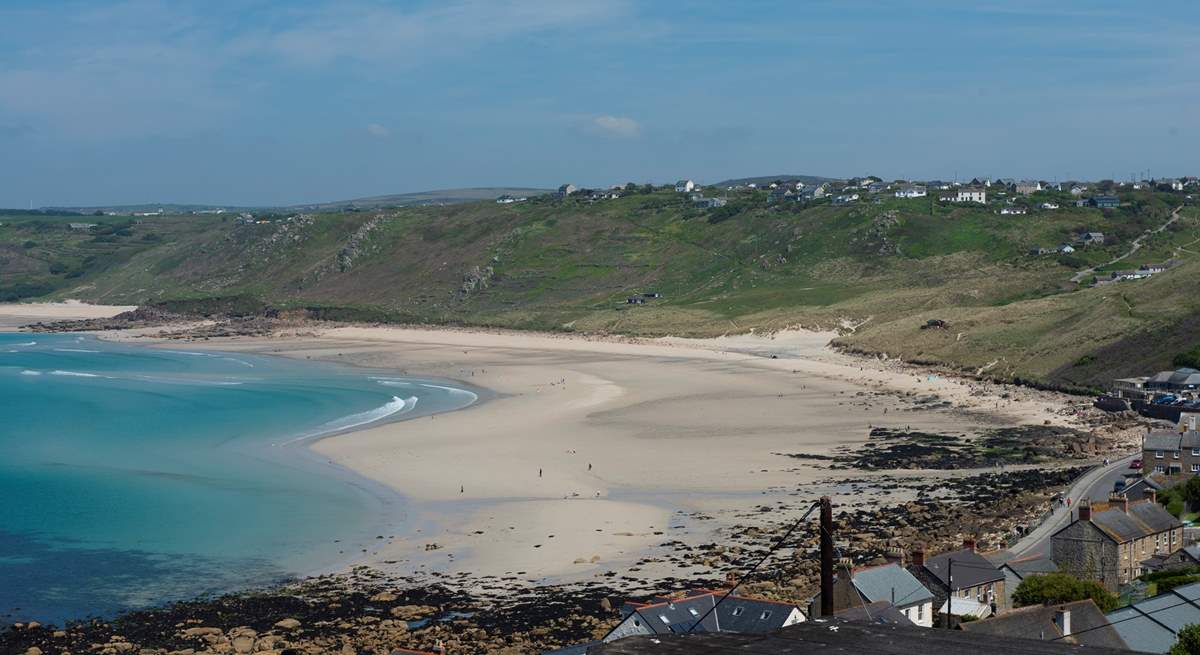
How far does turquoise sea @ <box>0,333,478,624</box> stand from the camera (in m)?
33.4

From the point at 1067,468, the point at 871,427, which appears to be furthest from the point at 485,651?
the point at 871,427

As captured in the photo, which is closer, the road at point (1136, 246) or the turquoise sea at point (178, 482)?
the turquoise sea at point (178, 482)

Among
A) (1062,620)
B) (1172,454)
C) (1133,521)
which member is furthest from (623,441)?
(1062,620)

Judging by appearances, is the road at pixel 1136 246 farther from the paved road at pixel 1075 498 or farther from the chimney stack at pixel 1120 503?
the chimney stack at pixel 1120 503

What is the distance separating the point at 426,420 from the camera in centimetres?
5897

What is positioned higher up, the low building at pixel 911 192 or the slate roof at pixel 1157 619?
the low building at pixel 911 192

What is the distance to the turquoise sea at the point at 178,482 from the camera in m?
33.4

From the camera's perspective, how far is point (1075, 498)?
115 ft

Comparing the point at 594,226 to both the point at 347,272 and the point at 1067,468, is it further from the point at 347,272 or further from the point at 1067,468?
the point at 1067,468

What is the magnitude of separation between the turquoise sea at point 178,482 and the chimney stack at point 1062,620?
2028 centimetres

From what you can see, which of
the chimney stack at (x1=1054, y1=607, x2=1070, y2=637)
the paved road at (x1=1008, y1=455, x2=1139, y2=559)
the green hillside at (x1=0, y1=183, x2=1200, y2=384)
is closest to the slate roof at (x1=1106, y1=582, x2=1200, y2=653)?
the chimney stack at (x1=1054, y1=607, x2=1070, y2=637)

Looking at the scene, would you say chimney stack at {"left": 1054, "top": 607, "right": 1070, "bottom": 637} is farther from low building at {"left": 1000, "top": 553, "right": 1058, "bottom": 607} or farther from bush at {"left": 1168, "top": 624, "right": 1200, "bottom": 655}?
low building at {"left": 1000, "top": 553, "right": 1058, "bottom": 607}

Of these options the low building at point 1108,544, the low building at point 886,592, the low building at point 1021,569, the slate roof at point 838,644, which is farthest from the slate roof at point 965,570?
the slate roof at point 838,644

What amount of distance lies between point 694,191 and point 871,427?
410ft
